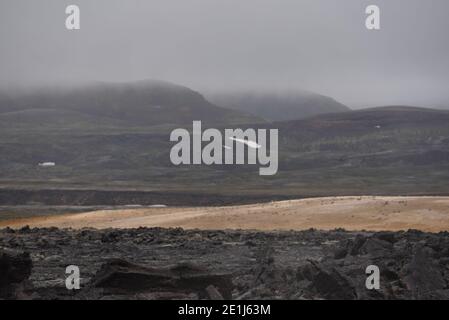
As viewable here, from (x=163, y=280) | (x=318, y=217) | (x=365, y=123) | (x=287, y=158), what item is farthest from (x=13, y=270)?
(x=365, y=123)

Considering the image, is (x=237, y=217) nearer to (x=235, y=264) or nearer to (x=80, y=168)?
(x=235, y=264)

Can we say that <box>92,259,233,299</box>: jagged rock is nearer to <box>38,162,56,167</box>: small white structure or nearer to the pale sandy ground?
the pale sandy ground

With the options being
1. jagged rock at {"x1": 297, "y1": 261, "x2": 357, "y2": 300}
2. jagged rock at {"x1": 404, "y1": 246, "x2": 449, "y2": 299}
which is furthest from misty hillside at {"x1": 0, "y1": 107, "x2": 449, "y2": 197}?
jagged rock at {"x1": 297, "y1": 261, "x2": 357, "y2": 300}

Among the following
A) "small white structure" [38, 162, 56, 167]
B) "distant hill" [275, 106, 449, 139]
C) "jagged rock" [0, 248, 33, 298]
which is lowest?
"small white structure" [38, 162, 56, 167]

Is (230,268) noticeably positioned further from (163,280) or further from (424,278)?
(424,278)

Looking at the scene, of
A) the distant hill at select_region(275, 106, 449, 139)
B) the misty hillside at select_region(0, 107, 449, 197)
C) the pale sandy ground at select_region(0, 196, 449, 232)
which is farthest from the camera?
the distant hill at select_region(275, 106, 449, 139)

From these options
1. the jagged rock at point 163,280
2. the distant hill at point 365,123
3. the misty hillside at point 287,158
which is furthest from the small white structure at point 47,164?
the jagged rock at point 163,280

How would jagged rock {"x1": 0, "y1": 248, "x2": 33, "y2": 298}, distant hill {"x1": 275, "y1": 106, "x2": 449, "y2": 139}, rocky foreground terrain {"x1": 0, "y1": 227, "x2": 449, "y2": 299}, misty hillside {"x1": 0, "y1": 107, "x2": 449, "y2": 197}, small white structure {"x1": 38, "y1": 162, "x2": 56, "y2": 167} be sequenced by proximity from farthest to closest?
1. distant hill {"x1": 275, "y1": 106, "x2": 449, "y2": 139}
2. small white structure {"x1": 38, "y1": 162, "x2": 56, "y2": 167}
3. misty hillside {"x1": 0, "y1": 107, "x2": 449, "y2": 197}
4. jagged rock {"x1": 0, "y1": 248, "x2": 33, "y2": 298}
5. rocky foreground terrain {"x1": 0, "y1": 227, "x2": 449, "y2": 299}

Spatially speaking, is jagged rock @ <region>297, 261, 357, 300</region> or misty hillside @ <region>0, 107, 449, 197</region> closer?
jagged rock @ <region>297, 261, 357, 300</region>
